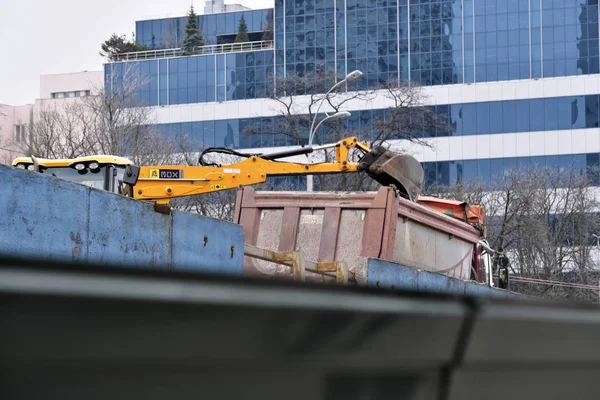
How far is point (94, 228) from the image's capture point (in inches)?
286

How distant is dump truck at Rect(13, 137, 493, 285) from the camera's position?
1298 cm

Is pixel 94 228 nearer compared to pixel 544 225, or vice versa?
pixel 94 228

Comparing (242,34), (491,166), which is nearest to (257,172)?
(491,166)

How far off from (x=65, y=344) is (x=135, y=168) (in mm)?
12353

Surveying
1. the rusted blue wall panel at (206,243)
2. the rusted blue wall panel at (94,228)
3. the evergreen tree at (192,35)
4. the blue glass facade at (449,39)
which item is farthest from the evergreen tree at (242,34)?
the rusted blue wall panel at (94,228)

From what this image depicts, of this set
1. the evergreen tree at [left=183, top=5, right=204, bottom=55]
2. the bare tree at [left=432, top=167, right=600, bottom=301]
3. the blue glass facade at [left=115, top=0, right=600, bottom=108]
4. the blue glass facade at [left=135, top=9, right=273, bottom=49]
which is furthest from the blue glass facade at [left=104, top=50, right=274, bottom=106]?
the bare tree at [left=432, top=167, right=600, bottom=301]

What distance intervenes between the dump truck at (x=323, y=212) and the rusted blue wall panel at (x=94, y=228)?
80.2 inches

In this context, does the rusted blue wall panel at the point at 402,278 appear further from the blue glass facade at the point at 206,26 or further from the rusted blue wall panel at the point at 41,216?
the blue glass facade at the point at 206,26

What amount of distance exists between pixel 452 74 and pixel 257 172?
53295 mm

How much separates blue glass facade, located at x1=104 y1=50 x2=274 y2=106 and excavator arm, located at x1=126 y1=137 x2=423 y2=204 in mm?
54849

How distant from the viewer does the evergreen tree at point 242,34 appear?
90.8 metres

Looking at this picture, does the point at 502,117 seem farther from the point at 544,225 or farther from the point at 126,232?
the point at 126,232

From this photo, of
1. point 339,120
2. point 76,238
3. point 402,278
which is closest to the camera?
point 76,238

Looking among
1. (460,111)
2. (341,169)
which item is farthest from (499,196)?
(341,169)
